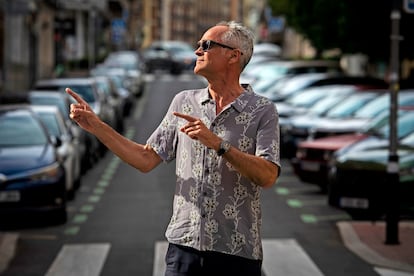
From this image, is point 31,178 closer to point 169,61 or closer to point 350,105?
point 350,105

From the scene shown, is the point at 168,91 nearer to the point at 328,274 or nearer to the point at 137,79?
the point at 137,79

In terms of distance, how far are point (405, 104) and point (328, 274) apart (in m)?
9.60

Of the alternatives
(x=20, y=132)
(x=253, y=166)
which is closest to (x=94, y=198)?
(x=20, y=132)

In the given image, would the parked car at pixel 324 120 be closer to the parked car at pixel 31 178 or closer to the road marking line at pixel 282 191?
the road marking line at pixel 282 191

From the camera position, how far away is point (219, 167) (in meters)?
5.48

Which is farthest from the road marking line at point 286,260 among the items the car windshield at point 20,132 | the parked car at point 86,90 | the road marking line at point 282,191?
the parked car at point 86,90

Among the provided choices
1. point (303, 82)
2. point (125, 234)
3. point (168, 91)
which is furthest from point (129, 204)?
point (168, 91)

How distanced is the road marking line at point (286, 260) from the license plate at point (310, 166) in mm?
4615

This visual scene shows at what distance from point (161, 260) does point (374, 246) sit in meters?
2.40

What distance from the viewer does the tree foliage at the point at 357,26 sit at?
3172 cm

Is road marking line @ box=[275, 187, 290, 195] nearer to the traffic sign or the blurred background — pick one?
the blurred background

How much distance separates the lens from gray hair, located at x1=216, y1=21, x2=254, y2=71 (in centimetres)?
559

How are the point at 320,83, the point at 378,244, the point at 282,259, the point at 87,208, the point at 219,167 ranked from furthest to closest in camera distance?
the point at 320,83, the point at 87,208, the point at 378,244, the point at 282,259, the point at 219,167

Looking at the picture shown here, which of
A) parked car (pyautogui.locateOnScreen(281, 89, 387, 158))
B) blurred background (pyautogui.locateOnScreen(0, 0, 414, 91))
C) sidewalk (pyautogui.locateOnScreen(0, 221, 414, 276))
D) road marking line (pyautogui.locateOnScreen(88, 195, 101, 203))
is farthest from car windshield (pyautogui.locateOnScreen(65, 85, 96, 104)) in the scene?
sidewalk (pyautogui.locateOnScreen(0, 221, 414, 276))
